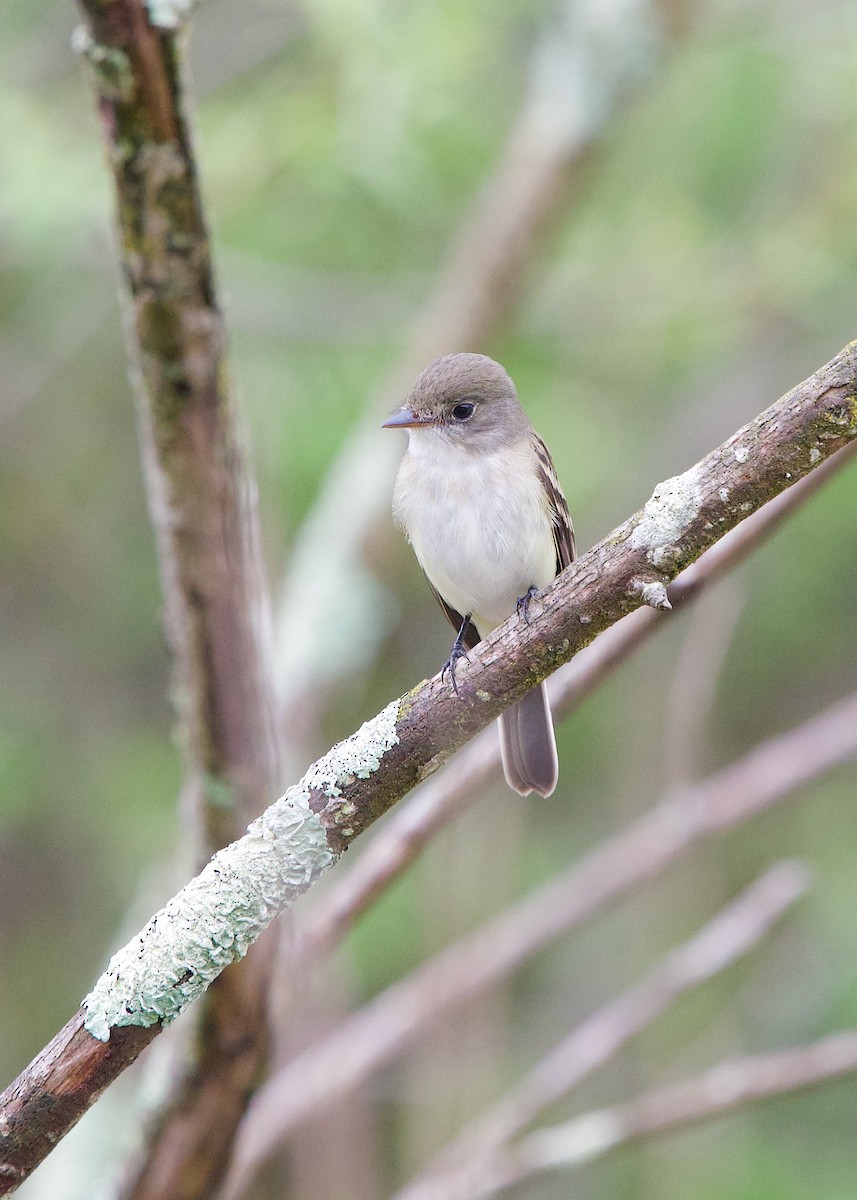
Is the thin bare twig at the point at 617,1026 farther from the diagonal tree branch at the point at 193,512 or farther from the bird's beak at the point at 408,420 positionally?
the bird's beak at the point at 408,420

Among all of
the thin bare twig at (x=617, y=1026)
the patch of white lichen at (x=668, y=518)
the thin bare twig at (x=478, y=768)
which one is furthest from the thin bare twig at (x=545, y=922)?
the patch of white lichen at (x=668, y=518)

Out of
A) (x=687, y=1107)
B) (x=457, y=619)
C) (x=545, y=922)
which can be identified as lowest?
(x=687, y=1107)

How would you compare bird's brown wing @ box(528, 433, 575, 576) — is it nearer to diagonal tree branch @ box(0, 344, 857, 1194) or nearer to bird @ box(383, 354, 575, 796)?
bird @ box(383, 354, 575, 796)

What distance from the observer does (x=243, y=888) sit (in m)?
1.67

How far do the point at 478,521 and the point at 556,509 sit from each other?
252 mm

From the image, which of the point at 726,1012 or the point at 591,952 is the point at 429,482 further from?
the point at 591,952

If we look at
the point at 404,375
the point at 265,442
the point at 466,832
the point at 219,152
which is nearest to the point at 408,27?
the point at 219,152

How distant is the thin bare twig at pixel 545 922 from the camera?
9.46 ft

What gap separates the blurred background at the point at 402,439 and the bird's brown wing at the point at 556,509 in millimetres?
521

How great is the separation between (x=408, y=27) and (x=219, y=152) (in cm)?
70

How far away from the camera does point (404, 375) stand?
4.24 meters

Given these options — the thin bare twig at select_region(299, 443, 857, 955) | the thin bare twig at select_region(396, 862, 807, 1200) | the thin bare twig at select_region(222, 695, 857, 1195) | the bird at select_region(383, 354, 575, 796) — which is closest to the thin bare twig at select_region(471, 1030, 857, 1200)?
the thin bare twig at select_region(396, 862, 807, 1200)

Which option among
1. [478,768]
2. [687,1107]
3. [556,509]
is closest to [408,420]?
[556,509]

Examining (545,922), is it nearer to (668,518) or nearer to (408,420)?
(408,420)
